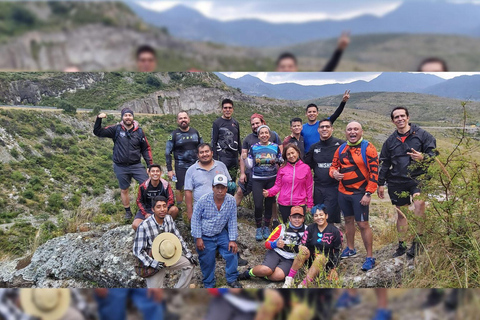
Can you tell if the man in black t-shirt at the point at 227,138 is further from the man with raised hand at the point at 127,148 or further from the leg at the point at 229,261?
the leg at the point at 229,261

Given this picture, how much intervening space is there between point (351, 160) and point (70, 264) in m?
3.86

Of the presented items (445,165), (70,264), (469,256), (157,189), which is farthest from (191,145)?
(469,256)

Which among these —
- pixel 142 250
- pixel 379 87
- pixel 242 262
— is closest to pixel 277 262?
pixel 242 262

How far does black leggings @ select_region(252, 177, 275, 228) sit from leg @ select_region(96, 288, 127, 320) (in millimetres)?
2027

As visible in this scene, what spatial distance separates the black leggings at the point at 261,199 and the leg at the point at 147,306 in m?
1.96

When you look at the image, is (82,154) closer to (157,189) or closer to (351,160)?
(157,189)

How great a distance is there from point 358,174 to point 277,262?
1481 millimetres

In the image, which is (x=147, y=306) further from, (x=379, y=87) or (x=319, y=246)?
(x=379, y=87)

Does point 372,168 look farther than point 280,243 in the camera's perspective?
No

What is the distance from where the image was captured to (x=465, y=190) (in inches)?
124

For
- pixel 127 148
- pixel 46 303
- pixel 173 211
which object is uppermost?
pixel 127 148

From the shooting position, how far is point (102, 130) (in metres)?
4.66

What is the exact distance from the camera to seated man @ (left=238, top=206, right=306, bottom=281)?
397 cm

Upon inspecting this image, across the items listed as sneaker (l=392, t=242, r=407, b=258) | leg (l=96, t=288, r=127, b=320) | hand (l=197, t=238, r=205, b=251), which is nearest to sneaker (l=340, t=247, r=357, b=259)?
sneaker (l=392, t=242, r=407, b=258)
